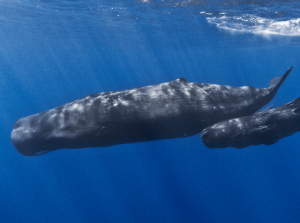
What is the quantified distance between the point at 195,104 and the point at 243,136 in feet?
4.31

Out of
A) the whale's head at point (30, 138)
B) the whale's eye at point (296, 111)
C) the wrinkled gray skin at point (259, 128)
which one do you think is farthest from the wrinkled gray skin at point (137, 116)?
the whale's eye at point (296, 111)

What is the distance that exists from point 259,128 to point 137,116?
260 cm

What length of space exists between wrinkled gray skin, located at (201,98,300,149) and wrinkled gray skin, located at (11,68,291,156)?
563mm

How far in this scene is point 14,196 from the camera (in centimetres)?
3712

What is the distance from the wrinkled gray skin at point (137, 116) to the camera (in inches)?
201

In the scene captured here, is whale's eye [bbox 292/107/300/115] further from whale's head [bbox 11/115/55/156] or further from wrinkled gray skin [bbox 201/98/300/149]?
whale's head [bbox 11/115/55/156]

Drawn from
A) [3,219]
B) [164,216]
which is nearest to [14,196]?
[3,219]

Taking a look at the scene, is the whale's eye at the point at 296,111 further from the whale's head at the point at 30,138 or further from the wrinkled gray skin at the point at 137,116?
the whale's head at the point at 30,138

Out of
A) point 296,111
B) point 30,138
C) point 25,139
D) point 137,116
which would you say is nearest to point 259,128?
point 296,111

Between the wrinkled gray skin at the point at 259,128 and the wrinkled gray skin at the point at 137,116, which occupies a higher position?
the wrinkled gray skin at the point at 137,116

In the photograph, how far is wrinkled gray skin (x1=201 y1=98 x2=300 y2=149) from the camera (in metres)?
4.34

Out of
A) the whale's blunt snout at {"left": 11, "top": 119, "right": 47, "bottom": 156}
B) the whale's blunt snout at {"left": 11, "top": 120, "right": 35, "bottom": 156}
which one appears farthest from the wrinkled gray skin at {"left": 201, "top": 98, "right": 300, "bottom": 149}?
the whale's blunt snout at {"left": 11, "top": 120, "right": 35, "bottom": 156}

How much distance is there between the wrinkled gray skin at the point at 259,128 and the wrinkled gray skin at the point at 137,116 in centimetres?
56

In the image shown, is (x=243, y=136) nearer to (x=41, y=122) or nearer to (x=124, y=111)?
(x=124, y=111)
